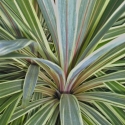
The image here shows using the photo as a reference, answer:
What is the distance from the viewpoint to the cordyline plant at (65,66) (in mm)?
555

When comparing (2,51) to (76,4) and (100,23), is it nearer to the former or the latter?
A: (76,4)

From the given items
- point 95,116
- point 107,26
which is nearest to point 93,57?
point 107,26

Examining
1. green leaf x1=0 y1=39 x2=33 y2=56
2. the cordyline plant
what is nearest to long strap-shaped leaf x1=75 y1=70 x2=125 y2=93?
the cordyline plant

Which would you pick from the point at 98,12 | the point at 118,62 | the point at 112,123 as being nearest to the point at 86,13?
the point at 98,12

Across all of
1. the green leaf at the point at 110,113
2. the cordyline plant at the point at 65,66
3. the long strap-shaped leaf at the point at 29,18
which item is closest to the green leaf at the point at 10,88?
the cordyline plant at the point at 65,66

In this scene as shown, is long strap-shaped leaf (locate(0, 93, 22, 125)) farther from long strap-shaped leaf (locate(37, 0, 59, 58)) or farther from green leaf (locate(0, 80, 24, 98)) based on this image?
long strap-shaped leaf (locate(37, 0, 59, 58))

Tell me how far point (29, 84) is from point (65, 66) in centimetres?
12

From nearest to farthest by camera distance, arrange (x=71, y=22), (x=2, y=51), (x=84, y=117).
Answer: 1. (x=2, y=51)
2. (x=71, y=22)
3. (x=84, y=117)

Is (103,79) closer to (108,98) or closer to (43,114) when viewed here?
(108,98)

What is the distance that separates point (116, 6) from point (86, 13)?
7cm

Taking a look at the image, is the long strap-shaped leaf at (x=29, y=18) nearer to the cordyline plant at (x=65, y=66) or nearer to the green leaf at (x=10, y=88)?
the cordyline plant at (x=65, y=66)

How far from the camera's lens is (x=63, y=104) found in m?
0.57

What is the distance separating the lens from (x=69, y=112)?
536 millimetres

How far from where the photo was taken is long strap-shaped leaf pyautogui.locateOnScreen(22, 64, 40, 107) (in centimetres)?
53
